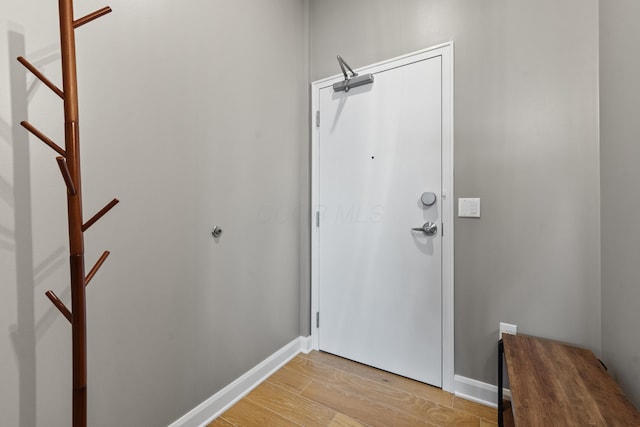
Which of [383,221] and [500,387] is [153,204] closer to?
[383,221]

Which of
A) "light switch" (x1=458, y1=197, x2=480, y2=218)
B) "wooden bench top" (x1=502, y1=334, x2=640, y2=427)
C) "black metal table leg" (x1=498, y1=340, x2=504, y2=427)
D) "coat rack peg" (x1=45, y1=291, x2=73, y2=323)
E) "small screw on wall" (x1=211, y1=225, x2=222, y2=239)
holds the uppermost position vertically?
"light switch" (x1=458, y1=197, x2=480, y2=218)

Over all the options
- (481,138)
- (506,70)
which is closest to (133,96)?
(481,138)

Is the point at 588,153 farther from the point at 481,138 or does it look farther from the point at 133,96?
the point at 133,96

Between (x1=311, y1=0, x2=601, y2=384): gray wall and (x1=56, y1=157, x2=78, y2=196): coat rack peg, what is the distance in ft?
5.58

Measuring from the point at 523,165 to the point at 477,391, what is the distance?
1274mm

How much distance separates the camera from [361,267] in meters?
1.99

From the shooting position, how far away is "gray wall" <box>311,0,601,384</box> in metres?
1.37

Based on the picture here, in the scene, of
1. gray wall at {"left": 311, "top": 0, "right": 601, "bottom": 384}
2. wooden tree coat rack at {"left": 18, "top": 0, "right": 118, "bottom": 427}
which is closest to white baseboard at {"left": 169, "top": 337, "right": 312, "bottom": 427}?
wooden tree coat rack at {"left": 18, "top": 0, "right": 118, "bottom": 427}

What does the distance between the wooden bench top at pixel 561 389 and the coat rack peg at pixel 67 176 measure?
4.66ft

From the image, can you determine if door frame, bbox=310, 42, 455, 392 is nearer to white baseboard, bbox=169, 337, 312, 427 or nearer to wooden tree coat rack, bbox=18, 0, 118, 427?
white baseboard, bbox=169, 337, 312, 427

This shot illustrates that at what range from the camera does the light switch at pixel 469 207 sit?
1.60 metres

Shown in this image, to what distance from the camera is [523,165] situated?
4.91ft

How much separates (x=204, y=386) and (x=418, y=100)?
202 cm

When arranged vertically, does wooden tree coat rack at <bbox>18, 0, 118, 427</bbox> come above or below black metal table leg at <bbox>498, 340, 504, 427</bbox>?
above
